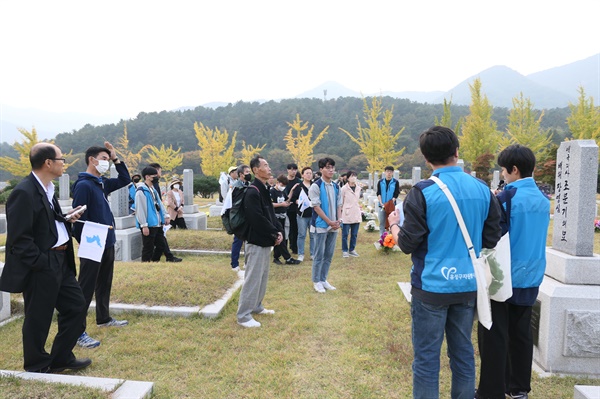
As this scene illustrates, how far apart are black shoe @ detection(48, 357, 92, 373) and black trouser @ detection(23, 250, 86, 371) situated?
1.2 inches

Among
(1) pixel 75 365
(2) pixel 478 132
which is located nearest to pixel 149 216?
(1) pixel 75 365

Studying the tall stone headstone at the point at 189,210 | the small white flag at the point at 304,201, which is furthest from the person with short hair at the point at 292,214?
the tall stone headstone at the point at 189,210

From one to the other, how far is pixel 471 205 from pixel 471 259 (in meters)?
0.30

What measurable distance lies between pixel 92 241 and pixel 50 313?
86 centimetres

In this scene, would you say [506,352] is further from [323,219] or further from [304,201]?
[304,201]

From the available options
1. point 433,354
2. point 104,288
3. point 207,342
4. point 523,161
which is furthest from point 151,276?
point 523,161

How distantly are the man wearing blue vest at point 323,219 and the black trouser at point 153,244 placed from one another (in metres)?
2.96

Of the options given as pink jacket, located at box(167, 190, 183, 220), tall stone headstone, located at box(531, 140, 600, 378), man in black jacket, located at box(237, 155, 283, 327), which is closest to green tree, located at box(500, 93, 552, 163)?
pink jacket, located at box(167, 190, 183, 220)

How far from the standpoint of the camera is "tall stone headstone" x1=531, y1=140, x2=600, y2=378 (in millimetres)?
3117

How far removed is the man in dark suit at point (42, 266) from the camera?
280 cm

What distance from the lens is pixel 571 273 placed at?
3221mm

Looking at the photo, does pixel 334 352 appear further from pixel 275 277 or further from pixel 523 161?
pixel 275 277

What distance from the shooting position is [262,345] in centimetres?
378

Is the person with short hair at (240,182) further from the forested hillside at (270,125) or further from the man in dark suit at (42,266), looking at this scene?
the forested hillside at (270,125)
